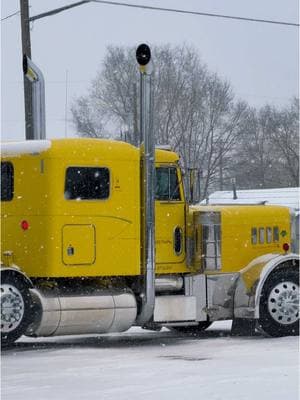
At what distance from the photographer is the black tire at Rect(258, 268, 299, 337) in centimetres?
1606

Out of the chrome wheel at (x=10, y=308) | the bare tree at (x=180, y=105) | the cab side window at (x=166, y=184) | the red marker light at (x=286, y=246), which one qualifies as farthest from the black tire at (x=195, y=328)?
the bare tree at (x=180, y=105)

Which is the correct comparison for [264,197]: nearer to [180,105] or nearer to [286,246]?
[180,105]

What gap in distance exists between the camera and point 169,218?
1595 centimetres

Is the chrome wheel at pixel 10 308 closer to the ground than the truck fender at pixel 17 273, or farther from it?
closer to the ground

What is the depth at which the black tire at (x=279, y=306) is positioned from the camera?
16062 mm

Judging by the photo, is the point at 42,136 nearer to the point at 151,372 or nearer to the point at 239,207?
the point at 239,207

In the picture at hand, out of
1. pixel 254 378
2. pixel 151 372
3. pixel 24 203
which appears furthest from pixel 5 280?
pixel 254 378

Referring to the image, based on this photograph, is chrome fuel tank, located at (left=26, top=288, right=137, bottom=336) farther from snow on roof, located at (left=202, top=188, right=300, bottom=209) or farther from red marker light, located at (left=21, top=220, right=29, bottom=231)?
snow on roof, located at (left=202, top=188, right=300, bottom=209)

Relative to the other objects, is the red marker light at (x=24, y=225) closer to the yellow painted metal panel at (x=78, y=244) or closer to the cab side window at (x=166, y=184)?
the yellow painted metal panel at (x=78, y=244)

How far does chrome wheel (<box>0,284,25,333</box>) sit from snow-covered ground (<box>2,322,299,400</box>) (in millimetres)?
372

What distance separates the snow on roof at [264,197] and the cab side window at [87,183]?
113ft

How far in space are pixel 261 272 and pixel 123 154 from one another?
266 centimetres

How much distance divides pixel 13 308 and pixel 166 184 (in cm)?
294

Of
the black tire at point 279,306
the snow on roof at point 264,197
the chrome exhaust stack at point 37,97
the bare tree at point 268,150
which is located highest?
the bare tree at point 268,150
